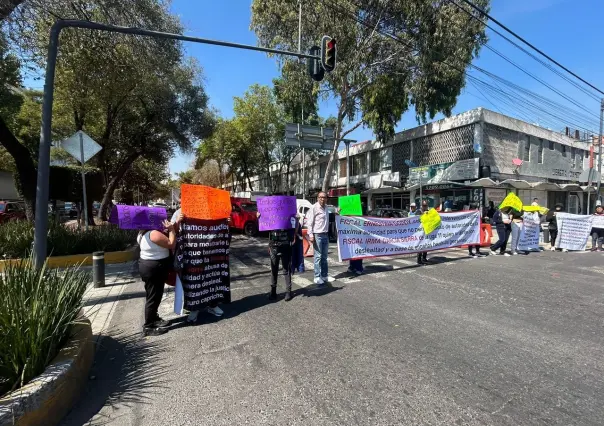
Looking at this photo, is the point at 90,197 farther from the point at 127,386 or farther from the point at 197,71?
the point at 127,386

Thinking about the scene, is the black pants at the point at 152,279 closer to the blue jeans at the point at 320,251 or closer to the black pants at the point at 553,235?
the blue jeans at the point at 320,251

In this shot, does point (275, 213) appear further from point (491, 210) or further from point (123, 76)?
point (491, 210)

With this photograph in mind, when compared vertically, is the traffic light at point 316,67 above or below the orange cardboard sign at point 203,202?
above

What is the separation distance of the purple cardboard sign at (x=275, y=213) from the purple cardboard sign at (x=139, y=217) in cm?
182

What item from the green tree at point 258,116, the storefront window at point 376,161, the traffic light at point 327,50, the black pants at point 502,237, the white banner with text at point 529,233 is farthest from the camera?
the green tree at point 258,116

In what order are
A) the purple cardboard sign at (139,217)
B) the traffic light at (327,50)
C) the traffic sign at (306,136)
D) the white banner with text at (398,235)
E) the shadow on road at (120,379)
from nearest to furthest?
the shadow on road at (120,379)
the purple cardboard sign at (139,217)
the white banner with text at (398,235)
the traffic light at (327,50)
the traffic sign at (306,136)

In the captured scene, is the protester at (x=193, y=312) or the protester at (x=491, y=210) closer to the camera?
the protester at (x=193, y=312)

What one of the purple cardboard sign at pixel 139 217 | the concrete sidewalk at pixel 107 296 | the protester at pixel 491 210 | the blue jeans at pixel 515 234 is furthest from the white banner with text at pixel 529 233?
the concrete sidewalk at pixel 107 296

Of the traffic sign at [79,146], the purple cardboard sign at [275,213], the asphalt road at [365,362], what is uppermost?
the traffic sign at [79,146]

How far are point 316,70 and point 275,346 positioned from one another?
307 inches

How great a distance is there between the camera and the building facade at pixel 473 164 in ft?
66.1

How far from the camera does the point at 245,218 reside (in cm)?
1798

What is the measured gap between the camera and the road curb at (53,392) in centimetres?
253

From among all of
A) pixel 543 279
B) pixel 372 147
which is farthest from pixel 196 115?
pixel 543 279
